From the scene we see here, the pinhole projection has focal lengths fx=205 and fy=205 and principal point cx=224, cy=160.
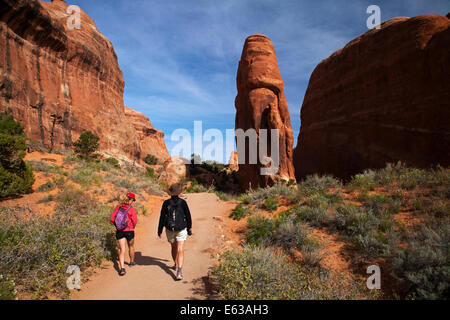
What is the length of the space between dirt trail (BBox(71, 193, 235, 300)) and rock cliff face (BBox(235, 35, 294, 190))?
12490mm

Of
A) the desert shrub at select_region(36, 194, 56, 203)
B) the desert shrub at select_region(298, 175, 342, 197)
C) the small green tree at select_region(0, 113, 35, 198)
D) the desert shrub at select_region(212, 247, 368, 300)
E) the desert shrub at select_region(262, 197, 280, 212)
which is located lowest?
the desert shrub at select_region(212, 247, 368, 300)

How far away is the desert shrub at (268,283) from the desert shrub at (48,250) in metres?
Answer: 2.91

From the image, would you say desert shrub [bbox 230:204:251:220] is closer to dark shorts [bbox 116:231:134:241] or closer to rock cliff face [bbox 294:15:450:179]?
dark shorts [bbox 116:231:134:241]

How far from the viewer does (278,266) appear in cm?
397

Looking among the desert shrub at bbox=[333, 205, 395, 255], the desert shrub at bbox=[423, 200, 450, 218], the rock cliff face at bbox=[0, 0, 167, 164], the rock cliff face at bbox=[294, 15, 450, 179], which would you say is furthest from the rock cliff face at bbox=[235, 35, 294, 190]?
the rock cliff face at bbox=[0, 0, 167, 164]

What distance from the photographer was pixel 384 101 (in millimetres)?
19250

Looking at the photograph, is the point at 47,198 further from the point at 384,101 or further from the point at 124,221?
the point at 384,101

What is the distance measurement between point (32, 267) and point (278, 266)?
4728 millimetres

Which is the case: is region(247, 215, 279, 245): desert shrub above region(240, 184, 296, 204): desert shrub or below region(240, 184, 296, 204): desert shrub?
below

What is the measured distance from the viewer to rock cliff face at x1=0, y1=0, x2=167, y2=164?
19.5m

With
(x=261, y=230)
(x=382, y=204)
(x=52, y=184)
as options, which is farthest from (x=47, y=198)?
(x=382, y=204)

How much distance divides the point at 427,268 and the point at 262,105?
18235 millimetres

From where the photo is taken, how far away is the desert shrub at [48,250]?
361cm
